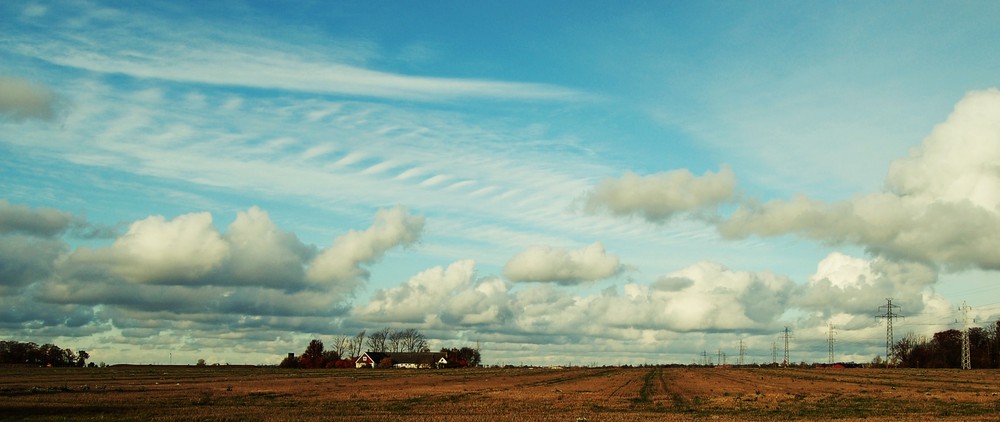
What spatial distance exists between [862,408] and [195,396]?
150 feet

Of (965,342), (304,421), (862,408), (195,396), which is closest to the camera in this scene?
(304,421)

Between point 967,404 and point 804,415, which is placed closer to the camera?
point 804,415

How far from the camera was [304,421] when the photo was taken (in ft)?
118

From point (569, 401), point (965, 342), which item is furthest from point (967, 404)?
point (965, 342)

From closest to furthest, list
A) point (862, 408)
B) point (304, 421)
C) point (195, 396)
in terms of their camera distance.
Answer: point (304, 421)
point (862, 408)
point (195, 396)

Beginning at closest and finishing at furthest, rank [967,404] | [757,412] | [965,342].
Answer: [757,412], [967,404], [965,342]

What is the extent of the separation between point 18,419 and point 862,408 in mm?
45889

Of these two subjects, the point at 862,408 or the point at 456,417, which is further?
the point at 862,408

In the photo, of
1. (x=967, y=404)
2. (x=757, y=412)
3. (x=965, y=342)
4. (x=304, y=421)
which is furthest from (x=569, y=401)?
(x=965, y=342)

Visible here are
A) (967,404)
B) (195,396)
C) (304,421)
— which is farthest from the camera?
(195,396)

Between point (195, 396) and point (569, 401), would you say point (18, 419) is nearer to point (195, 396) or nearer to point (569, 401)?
point (195, 396)

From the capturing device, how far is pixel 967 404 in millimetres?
49781

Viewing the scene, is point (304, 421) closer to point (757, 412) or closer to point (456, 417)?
point (456, 417)

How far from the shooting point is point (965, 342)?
553 ft
